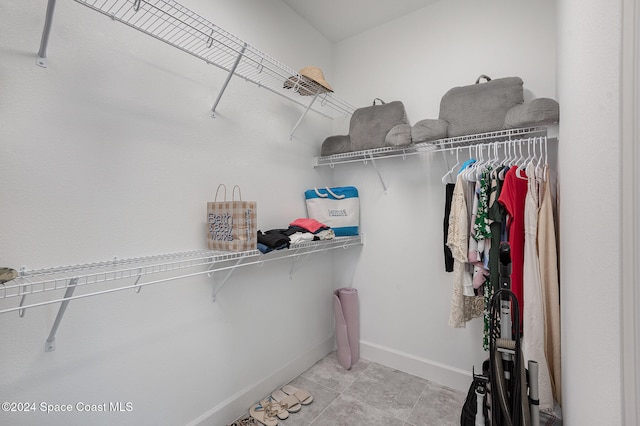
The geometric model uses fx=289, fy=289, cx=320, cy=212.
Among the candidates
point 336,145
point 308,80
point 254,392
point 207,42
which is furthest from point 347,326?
point 207,42

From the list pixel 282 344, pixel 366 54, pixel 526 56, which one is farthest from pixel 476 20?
pixel 282 344

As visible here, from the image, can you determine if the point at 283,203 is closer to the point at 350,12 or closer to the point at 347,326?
the point at 347,326

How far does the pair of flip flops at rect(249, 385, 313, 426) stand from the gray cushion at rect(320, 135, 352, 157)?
1.74 m

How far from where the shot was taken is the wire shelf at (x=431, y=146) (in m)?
1.63

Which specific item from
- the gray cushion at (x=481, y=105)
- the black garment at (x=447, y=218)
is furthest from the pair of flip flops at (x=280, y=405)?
the gray cushion at (x=481, y=105)

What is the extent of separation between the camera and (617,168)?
57cm

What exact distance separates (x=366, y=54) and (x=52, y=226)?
2.42 m

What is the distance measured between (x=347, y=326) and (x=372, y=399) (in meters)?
0.57

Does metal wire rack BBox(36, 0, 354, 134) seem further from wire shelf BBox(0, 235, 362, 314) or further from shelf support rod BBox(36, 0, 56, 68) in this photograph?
wire shelf BBox(0, 235, 362, 314)

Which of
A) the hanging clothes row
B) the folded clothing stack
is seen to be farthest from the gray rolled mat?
the hanging clothes row

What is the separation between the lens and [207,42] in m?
1.34

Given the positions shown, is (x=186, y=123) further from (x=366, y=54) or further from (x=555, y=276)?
(x=555, y=276)

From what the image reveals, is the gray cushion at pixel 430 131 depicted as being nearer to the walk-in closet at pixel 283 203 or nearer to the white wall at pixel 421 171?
the walk-in closet at pixel 283 203

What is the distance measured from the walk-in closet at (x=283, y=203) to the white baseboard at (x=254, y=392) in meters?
0.01
